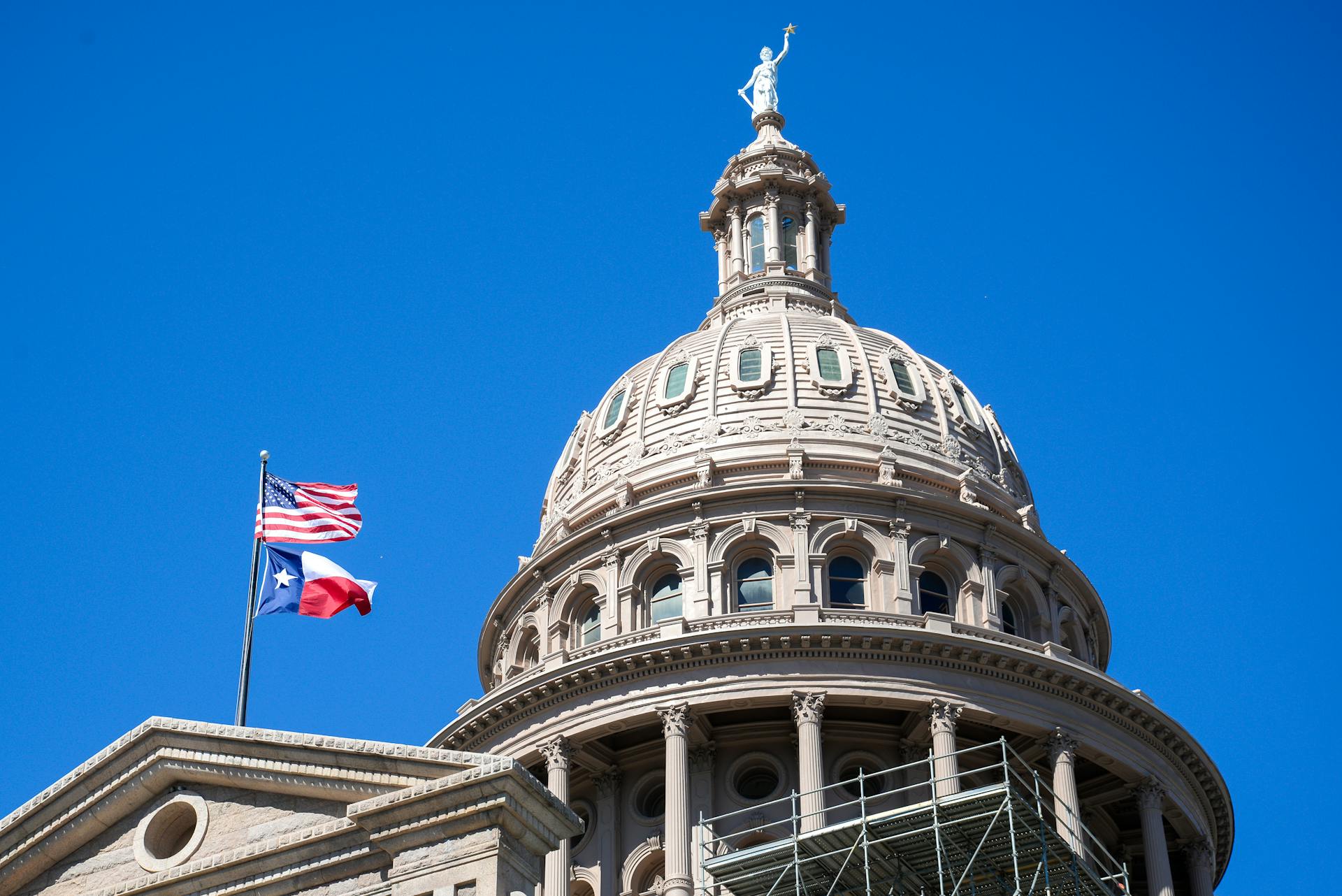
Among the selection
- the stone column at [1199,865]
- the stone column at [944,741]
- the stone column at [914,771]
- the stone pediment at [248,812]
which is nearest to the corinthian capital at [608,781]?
the stone column at [914,771]

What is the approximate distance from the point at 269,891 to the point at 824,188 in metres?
57.9

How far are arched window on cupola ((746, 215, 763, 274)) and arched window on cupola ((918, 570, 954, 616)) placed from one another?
18.8m

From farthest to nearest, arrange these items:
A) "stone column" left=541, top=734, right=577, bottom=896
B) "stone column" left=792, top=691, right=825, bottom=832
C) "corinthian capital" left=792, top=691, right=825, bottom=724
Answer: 1. "corinthian capital" left=792, top=691, right=825, bottom=724
2. "stone column" left=541, top=734, right=577, bottom=896
3. "stone column" left=792, top=691, right=825, bottom=832

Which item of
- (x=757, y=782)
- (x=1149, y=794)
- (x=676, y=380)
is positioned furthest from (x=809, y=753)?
(x=676, y=380)

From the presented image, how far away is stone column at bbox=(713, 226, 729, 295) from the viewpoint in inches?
3248

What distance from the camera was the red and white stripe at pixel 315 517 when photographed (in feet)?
126

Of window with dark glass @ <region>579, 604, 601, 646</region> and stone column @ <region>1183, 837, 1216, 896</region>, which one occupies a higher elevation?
window with dark glass @ <region>579, 604, 601, 646</region>

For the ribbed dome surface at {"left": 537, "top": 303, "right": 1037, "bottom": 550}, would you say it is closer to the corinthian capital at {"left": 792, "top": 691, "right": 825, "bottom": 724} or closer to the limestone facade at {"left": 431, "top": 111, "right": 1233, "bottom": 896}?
the limestone facade at {"left": 431, "top": 111, "right": 1233, "bottom": 896}

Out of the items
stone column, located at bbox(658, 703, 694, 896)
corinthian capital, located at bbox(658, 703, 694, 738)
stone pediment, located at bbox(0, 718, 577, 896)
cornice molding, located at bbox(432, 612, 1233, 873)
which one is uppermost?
cornice molding, located at bbox(432, 612, 1233, 873)

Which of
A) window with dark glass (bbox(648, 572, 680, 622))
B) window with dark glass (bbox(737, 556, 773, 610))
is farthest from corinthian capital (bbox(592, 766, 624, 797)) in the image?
window with dark glass (bbox(737, 556, 773, 610))

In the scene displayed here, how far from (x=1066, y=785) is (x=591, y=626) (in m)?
15.8

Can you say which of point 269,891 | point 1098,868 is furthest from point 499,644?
point 269,891

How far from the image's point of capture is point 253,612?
34594 millimetres

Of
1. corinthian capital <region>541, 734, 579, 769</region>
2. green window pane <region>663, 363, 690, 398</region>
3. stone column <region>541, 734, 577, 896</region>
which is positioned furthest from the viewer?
green window pane <region>663, 363, 690, 398</region>
